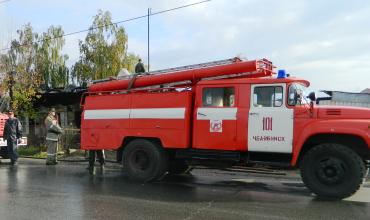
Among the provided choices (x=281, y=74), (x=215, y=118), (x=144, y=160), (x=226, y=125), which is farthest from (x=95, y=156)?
(x=281, y=74)

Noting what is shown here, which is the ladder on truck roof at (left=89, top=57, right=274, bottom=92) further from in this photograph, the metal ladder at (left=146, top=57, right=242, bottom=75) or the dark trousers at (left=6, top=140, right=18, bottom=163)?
the dark trousers at (left=6, top=140, right=18, bottom=163)

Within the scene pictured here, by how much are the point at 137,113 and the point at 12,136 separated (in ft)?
22.0

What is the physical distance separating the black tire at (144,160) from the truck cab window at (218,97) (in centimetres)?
166

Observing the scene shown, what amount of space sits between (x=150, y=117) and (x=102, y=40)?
1541cm

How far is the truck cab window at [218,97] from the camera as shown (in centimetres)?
1053

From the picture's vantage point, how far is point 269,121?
393 inches

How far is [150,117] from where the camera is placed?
37.4 feet

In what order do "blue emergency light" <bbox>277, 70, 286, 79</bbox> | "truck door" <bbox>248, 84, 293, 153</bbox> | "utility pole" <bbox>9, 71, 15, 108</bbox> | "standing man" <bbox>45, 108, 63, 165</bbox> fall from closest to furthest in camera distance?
"truck door" <bbox>248, 84, 293, 153</bbox>
"blue emergency light" <bbox>277, 70, 286, 79</bbox>
"standing man" <bbox>45, 108, 63, 165</bbox>
"utility pole" <bbox>9, 71, 15, 108</bbox>

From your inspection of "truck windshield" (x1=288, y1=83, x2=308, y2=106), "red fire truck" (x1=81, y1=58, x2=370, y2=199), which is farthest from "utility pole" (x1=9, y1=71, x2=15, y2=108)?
"truck windshield" (x1=288, y1=83, x2=308, y2=106)

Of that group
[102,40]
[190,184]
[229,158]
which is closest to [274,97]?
[229,158]

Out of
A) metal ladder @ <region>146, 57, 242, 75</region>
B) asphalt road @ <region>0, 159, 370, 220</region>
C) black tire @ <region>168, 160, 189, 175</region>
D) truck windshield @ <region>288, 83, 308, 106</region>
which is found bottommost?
asphalt road @ <region>0, 159, 370, 220</region>

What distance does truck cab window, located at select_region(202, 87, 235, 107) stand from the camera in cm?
1053

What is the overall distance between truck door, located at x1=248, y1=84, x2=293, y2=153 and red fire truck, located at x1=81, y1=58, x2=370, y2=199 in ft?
0.06

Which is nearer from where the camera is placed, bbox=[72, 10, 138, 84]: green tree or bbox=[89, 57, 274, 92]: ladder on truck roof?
bbox=[89, 57, 274, 92]: ladder on truck roof
